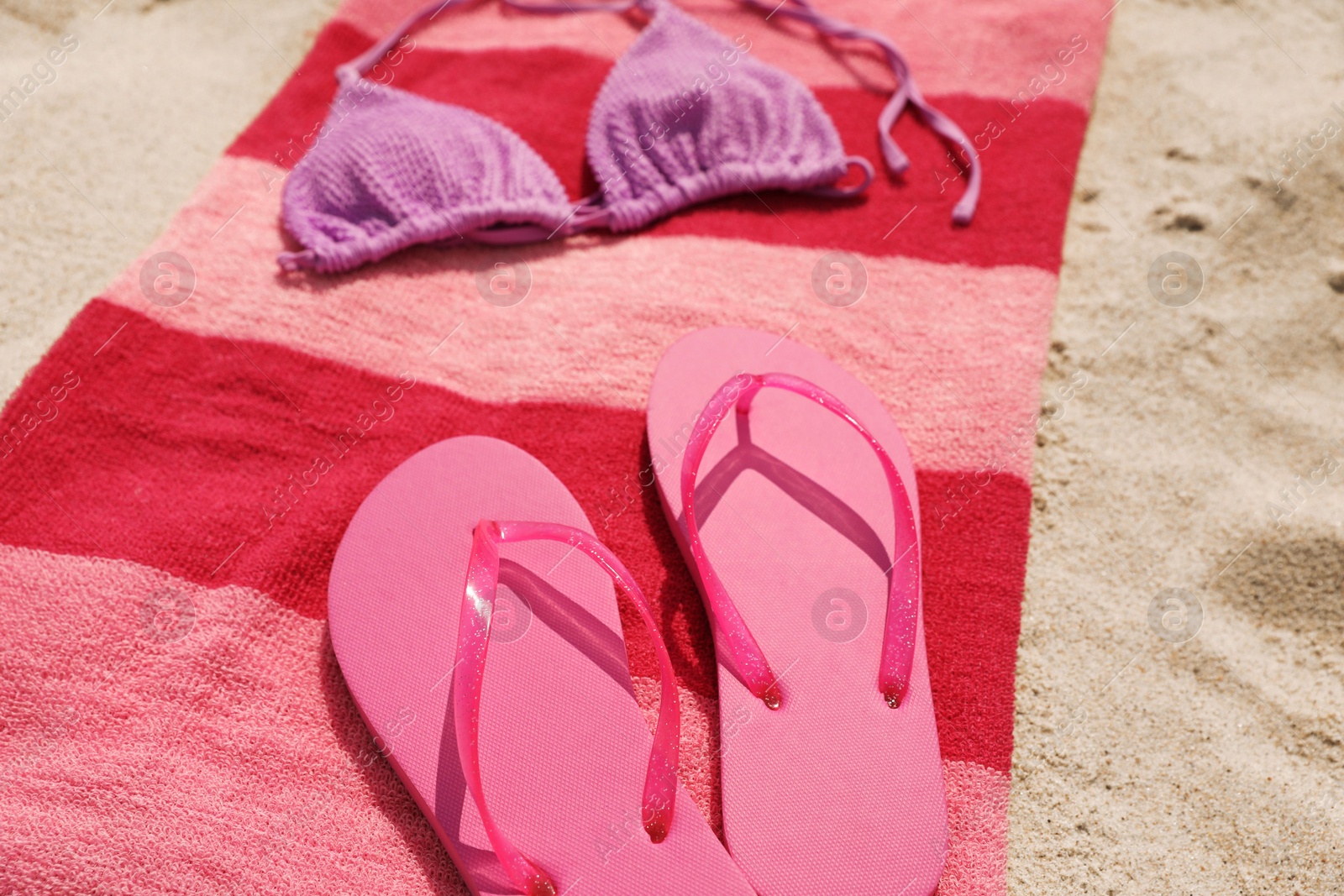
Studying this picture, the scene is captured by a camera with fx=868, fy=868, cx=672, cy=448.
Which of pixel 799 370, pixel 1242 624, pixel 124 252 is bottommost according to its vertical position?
pixel 1242 624

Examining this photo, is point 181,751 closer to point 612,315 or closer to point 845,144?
point 612,315

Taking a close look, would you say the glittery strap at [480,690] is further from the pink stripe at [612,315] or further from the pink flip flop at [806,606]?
the pink stripe at [612,315]

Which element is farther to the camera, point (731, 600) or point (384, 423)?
point (384, 423)

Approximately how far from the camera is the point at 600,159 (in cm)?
116

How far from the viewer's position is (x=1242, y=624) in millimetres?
926

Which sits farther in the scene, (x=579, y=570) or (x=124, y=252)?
(x=124, y=252)

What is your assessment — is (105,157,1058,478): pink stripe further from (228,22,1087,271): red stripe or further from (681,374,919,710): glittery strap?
(681,374,919,710): glittery strap

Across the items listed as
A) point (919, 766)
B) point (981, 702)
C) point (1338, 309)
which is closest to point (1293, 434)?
point (1338, 309)

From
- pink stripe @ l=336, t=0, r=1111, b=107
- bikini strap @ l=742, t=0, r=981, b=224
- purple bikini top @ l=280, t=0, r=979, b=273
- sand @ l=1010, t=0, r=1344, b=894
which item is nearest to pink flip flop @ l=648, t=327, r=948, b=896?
sand @ l=1010, t=0, r=1344, b=894

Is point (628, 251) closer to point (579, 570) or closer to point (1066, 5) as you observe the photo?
point (579, 570)

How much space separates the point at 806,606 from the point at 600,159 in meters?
0.66

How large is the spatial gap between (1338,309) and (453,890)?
1.26 meters

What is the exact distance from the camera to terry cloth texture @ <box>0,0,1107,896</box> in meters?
0.80

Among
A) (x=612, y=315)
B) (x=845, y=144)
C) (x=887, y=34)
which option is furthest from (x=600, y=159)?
A: (x=887, y=34)
